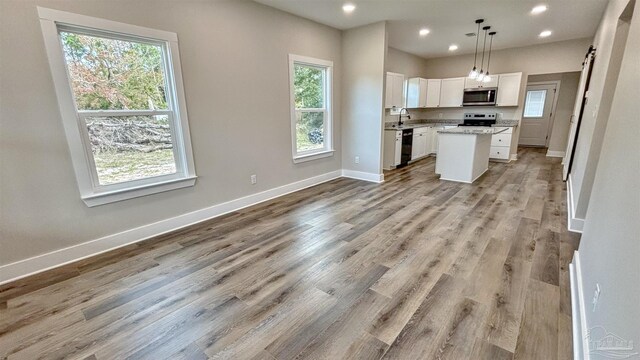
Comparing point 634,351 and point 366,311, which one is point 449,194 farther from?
point 634,351

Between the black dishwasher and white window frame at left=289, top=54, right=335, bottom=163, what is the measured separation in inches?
78.7

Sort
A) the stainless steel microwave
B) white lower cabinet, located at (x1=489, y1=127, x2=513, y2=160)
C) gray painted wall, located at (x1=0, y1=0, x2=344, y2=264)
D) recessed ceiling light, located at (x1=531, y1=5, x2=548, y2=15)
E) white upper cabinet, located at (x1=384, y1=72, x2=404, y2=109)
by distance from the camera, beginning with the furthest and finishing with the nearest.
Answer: the stainless steel microwave < white lower cabinet, located at (x1=489, y1=127, x2=513, y2=160) < white upper cabinet, located at (x1=384, y1=72, x2=404, y2=109) < recessed ceiling light, located at (x1=531, y1=5, x2=548, y2=15) < gray painted wall, located at (x1=0, y1=0, x2=344, y2=264)

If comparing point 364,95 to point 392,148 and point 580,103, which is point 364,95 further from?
point 580,103

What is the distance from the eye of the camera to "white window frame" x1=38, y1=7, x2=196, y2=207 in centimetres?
225

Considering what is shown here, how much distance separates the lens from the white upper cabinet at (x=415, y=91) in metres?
7.11

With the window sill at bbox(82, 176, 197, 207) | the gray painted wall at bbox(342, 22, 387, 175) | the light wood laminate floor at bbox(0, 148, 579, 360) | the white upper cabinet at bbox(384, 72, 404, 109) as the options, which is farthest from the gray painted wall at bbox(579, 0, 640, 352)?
the white upper cabinet at bbox(384, 72, 404, 109)

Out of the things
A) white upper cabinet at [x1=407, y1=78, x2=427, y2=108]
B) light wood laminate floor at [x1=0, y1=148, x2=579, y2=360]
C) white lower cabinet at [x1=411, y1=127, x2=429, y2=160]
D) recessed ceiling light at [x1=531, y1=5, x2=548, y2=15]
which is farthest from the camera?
white upper cabinet at [x1=407, y1=78, x2=427, y2=108]

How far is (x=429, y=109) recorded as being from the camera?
320 inches

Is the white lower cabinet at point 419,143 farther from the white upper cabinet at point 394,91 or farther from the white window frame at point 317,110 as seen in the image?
the white window frame at point 317,110

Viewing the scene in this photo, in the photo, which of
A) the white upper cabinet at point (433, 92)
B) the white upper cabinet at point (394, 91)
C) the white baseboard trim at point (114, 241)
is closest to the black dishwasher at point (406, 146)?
the white upper cabinet at point (394, 91)

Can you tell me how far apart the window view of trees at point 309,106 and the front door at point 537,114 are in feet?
25.3

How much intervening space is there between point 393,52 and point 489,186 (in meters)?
3.73

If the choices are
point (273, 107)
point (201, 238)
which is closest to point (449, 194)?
point (273, 107)

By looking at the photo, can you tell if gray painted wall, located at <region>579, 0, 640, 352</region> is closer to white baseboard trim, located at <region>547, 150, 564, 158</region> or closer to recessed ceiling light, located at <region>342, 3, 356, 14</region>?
recessed ceiling light, located at <region>342, 3, 356, 14</region>
